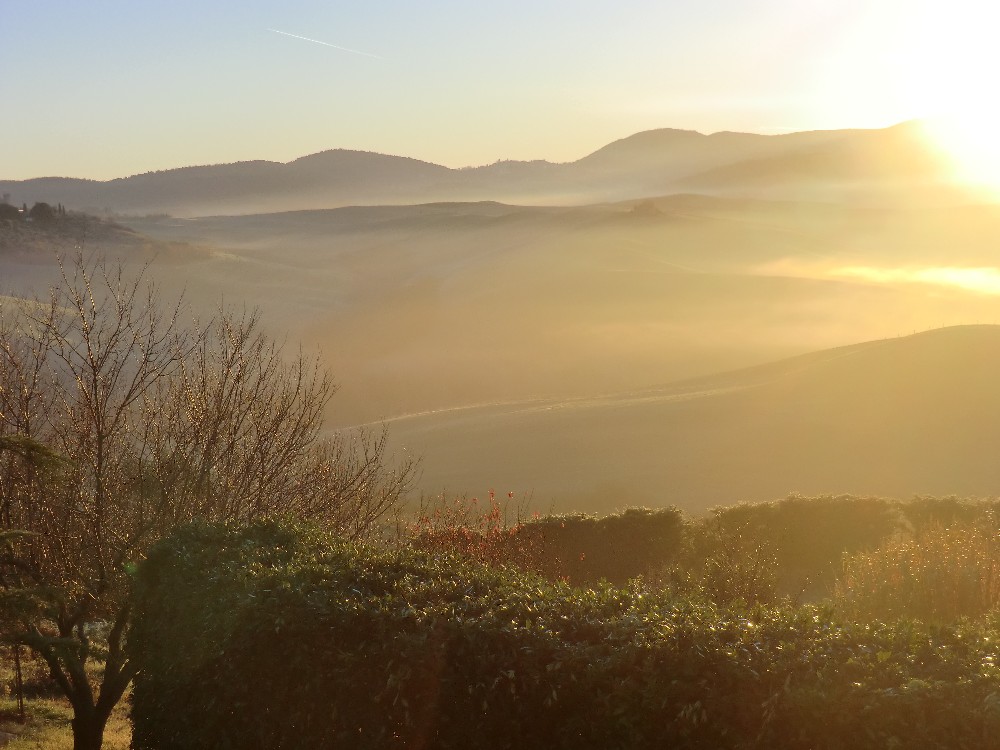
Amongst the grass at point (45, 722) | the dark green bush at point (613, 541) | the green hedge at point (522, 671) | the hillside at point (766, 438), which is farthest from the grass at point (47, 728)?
the hillside at point (766, 438)

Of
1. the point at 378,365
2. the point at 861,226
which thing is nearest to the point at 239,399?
the point at 378,365

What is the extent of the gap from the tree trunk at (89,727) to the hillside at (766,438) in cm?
1815

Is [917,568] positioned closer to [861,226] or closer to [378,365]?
[378,365]

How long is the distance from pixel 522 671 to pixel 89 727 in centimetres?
551

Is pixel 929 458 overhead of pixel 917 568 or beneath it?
beneath

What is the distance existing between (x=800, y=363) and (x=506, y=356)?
72.1ft

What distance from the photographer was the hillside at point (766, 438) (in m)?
26.6

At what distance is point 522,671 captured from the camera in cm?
533

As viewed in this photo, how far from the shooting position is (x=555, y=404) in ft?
133

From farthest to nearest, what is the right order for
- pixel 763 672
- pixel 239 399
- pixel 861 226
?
pixel 861 226 < pixel 239 399 < pixel 763 672

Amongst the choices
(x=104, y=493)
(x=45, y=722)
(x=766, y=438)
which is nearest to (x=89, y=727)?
(x=104, y=493)

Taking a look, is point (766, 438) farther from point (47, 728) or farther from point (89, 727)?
point (89, 727)

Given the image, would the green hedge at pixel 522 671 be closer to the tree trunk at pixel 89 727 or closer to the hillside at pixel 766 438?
the tree trunk at pixel 89 727

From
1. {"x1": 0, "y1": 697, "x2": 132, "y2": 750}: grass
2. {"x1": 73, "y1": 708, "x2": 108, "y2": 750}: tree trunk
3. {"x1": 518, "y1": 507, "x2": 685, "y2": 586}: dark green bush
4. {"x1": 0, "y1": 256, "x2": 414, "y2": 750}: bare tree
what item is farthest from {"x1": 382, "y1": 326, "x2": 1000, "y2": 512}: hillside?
{"x1": 73, "y1": 708, "x2": 108, "y2": 750}: tree trunk
